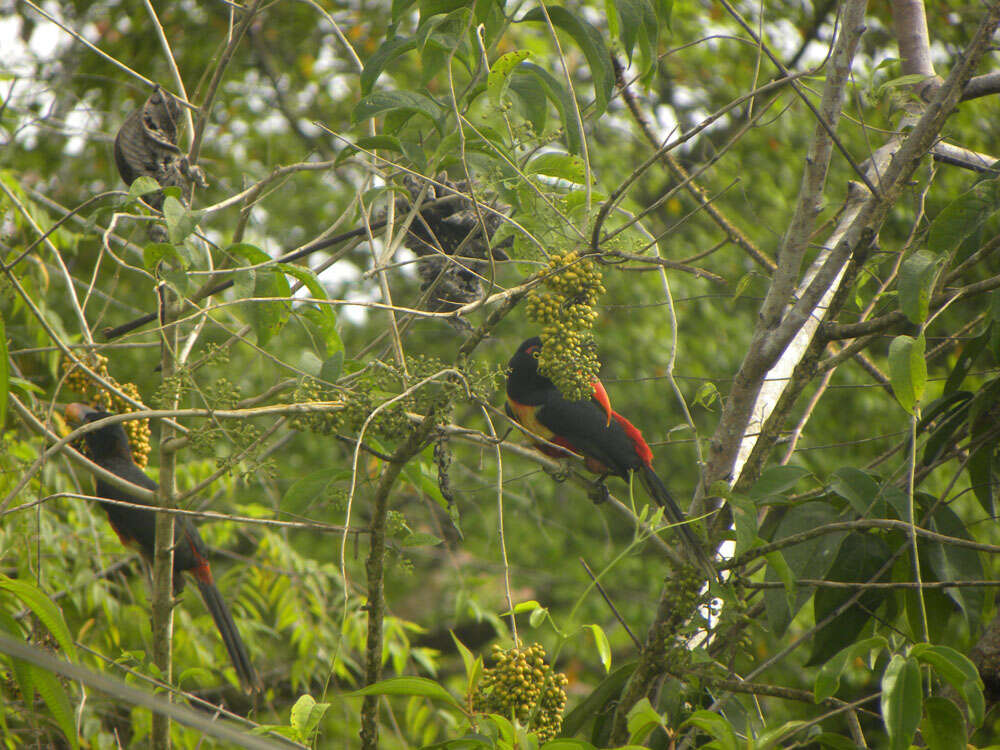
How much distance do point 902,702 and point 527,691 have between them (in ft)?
2.02

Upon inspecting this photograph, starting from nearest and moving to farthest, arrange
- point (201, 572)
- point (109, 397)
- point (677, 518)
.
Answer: point (677, 518), point (109, 397), point (201, 572)

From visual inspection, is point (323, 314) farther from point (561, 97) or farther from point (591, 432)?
point (591, 432)

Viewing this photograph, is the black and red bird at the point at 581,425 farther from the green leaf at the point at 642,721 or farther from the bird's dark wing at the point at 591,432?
the green leaf at the point at 642,721

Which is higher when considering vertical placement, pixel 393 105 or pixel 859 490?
pixel 393 105

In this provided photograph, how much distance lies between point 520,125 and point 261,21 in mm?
5976

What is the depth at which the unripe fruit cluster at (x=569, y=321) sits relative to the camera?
1.68 metres

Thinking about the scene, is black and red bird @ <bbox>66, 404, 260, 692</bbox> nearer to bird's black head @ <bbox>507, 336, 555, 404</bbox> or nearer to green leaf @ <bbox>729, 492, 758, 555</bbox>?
bird's black head @ <bbox>507, 336, 555, 404</bbox>

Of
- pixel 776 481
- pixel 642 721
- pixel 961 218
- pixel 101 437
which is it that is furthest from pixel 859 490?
pixel 101 437

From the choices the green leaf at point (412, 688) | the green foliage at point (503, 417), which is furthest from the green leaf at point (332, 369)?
the green leaf at point (412, 688)

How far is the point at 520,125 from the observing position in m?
1.84

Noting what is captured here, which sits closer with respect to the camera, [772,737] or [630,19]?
[772,737]

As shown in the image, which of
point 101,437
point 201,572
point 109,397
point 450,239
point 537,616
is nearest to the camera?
point 537,616

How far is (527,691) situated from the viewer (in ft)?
4.97

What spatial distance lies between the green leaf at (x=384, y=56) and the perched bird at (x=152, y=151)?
68cm
